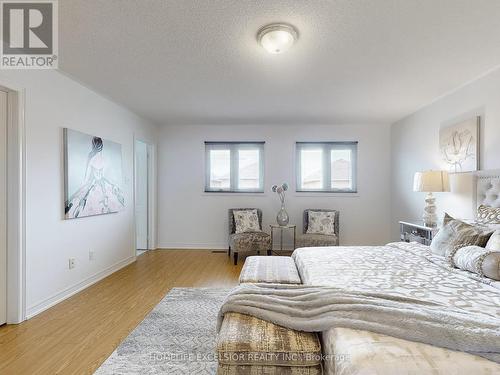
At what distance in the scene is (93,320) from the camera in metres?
2.54

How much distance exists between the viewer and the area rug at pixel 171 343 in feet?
6.04

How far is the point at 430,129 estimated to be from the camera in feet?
13.1

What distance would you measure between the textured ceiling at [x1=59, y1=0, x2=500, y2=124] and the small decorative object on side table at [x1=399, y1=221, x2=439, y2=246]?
170 cm

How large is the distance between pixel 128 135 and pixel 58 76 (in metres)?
1.51

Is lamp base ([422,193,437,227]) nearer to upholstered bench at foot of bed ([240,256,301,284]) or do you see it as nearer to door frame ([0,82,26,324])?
upholstered bench at foot of bed ([240,256,301,284])

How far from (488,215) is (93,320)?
12.2 feet

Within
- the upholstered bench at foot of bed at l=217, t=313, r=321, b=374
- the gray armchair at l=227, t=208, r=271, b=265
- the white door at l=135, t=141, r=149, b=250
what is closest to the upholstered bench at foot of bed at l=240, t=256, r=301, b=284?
the upholstered bench at foot of bed at l=217, t=313, r=321, b=374

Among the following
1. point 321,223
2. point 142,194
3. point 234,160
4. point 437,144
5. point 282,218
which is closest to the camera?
point 437,144

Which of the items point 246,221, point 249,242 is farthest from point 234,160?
point 249,242

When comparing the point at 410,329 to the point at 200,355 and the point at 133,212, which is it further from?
the point at 133,212

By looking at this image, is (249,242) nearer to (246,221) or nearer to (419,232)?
(246,221)

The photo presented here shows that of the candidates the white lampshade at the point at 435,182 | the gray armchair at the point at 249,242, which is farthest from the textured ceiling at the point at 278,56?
the gray armchair at the point at 249,242

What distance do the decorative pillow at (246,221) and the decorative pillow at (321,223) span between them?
3.07ft

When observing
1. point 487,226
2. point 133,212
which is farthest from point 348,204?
point 133,212
